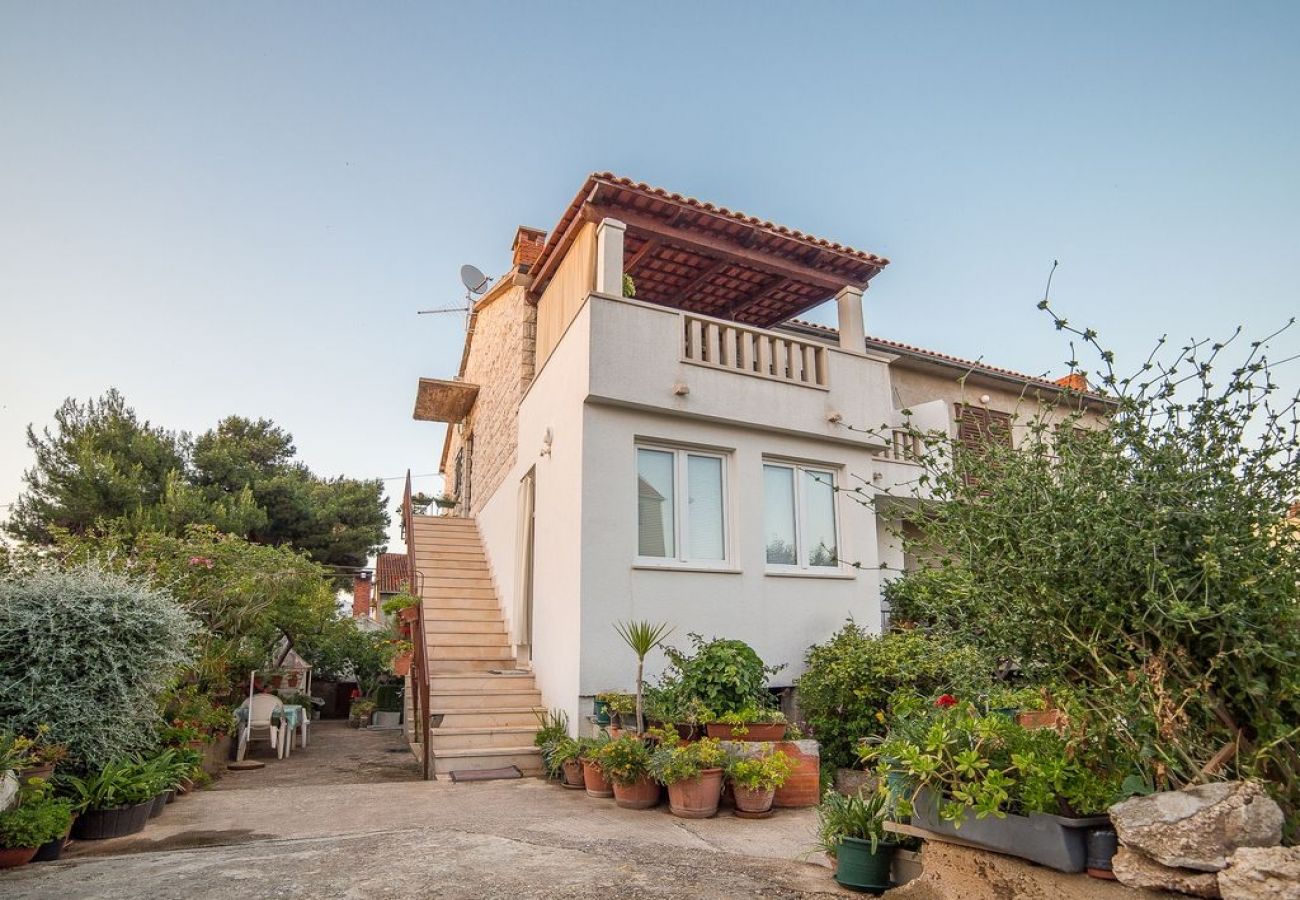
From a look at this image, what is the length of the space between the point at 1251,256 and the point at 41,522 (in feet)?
75.3

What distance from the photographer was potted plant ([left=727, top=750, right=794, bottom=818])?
5891 mm

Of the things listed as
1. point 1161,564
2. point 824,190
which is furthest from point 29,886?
point 824,190

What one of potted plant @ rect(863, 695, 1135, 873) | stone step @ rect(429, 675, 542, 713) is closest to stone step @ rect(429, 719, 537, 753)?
stone step @ rect(429, 675, 542, 713)

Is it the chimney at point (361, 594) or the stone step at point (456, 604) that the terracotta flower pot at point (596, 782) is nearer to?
the stone step at point (456, 604)

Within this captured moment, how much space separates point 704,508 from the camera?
9.03 metres

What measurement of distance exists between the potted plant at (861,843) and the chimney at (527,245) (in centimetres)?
1083

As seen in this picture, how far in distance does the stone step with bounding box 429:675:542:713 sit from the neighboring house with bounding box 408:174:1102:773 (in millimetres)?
27

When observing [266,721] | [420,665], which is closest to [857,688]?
[420,665]

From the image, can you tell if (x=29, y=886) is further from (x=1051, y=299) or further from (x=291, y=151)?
(x=291, y=151)

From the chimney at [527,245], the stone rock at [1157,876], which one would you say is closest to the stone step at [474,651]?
the chimney at [527,245]

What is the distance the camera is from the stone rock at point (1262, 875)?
2.31 meters

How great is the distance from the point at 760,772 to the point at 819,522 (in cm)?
437

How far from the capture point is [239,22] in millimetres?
9242

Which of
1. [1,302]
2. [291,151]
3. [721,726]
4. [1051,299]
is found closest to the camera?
[1051,299]
